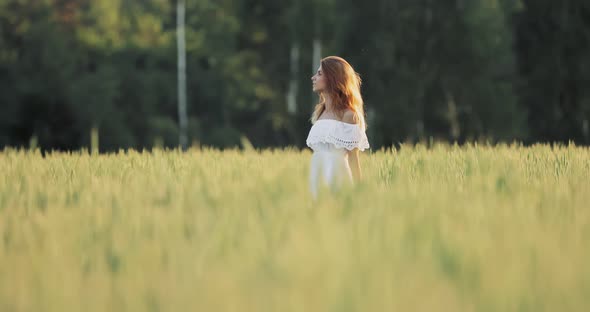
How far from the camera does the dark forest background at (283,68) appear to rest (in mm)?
24734

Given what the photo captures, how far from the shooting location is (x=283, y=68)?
1236 inches

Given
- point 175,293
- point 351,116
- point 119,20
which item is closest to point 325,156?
point 351,116

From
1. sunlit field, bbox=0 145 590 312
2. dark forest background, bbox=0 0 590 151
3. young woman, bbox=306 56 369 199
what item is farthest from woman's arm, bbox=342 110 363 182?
dark forest background, bbox=0 0 590 151

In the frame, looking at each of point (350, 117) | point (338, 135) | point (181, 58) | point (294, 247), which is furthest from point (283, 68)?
point (294, 247)

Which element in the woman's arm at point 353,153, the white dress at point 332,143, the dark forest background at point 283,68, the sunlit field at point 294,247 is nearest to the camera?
the sunlit field at point 294,247

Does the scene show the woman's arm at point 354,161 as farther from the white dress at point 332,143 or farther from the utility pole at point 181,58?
the utility pole at point 181,58

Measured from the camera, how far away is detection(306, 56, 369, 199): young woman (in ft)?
17.3

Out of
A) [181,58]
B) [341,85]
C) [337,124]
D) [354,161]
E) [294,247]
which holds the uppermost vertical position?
[181,58]

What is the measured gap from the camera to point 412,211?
3.14 meters

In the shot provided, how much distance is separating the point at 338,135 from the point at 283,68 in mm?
26285

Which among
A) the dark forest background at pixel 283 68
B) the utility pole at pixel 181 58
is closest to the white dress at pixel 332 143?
the dark forest background at pixel 283 68

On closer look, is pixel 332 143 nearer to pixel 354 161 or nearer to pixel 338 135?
pixel 338 135

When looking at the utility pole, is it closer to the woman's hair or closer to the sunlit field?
the woman's hair

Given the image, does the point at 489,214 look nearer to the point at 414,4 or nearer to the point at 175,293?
the point at 175,293
